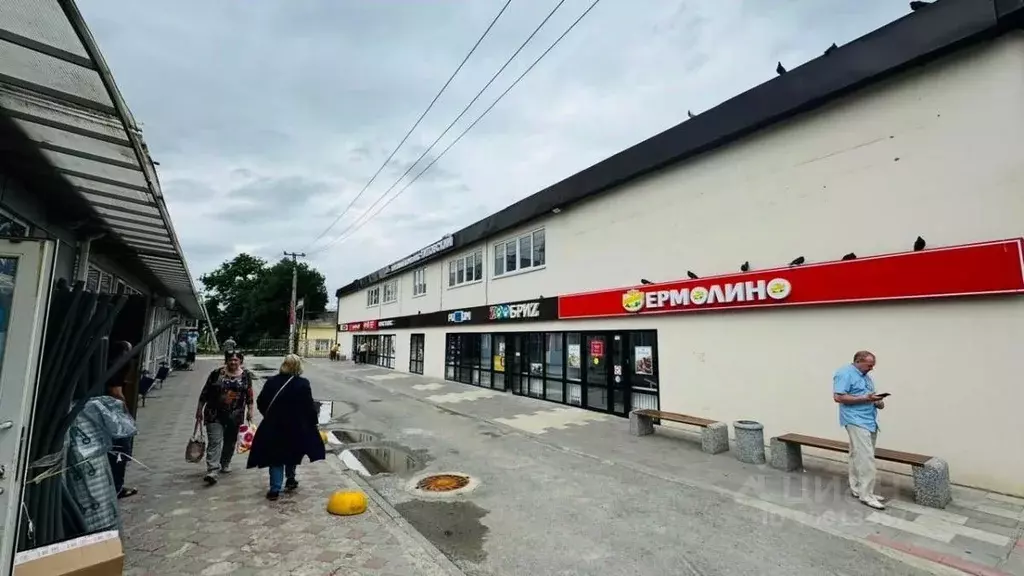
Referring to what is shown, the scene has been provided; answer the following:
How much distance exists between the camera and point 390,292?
2764 centimetres

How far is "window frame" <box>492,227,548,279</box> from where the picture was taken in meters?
14.5

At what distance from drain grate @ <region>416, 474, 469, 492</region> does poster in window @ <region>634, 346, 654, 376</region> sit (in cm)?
561

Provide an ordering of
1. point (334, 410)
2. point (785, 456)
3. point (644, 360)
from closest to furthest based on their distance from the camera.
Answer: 1. point (785, 456)
2. point (644, 360)
3. point (334, 410)

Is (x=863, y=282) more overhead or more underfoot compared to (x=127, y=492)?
more overhead

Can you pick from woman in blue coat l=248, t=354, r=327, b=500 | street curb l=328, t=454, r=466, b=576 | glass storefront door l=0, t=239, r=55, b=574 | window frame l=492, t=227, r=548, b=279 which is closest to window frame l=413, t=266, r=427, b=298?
window frame l=492, t=227, r=548, b=279

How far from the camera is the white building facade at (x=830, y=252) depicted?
5.91 m

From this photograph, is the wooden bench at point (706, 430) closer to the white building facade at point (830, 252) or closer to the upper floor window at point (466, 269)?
the white building facade at point (830, 252)

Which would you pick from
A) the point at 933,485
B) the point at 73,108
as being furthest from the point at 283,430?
the point at 933,485

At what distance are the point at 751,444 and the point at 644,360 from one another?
3.69 m

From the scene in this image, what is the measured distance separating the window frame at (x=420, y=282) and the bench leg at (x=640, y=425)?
49.3ft

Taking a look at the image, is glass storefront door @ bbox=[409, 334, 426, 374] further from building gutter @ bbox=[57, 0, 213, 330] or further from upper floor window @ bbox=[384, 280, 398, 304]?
building gutter @ bbox=[57, 0, 213, 330]

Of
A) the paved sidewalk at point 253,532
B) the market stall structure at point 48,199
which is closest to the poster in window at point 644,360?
the paved sidewalk at point 253,532

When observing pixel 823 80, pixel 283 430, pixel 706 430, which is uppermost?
pixel 823 80

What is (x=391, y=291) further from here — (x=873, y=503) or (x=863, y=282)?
(x=873, y=503)
